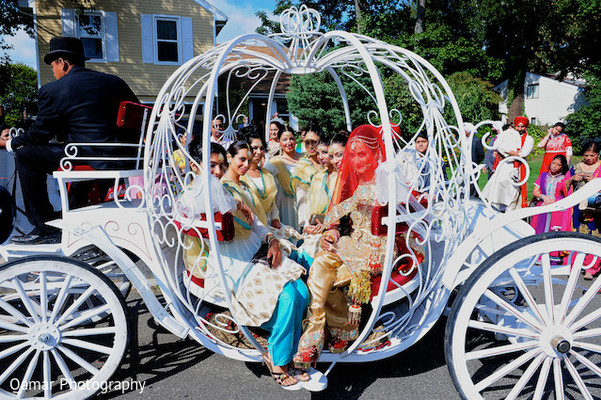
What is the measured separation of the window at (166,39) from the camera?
45.6 feet

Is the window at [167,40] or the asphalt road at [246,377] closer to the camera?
the asphalt road at [246,377]

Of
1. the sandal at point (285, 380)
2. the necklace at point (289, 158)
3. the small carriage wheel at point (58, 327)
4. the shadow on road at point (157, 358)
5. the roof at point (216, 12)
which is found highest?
the roof at point (216, 12)

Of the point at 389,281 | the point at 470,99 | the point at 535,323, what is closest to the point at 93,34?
the point at 470,99

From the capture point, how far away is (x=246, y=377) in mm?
2857

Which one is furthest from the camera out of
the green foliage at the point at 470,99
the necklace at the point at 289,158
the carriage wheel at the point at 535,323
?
the green foliage at the point at 470,99

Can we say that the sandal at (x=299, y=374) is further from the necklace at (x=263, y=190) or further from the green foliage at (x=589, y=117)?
the green foliage at (x=589, y=117)

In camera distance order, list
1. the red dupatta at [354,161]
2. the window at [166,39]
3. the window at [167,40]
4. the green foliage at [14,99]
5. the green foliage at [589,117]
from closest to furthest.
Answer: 1. the red dupatta at [354,161]
2. the window at [166,39]
3. the window at [167,40]
4. the green foliage at [14,99]
5. the green foliage at [589,117]

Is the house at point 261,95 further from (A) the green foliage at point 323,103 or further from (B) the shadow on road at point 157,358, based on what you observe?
(B) the shadow on road at point 157,358

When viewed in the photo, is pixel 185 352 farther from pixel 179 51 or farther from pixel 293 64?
pixel 179 51

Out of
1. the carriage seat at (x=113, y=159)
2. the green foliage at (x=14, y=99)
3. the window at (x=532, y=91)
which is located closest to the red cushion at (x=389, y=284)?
the carriage seat at (x=113, y=159)

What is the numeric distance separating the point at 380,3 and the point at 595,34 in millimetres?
9963

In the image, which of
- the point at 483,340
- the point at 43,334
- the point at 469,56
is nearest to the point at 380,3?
the point at 469,56

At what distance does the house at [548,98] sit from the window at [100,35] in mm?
22872

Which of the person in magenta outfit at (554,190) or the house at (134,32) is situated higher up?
the house at (134,32)
